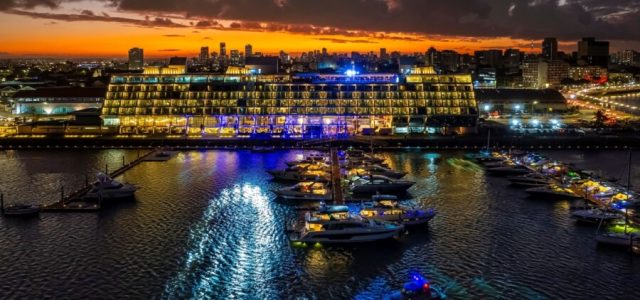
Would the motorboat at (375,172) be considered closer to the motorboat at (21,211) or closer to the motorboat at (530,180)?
the motorboat at (530,180)

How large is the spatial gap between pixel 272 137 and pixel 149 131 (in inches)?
531

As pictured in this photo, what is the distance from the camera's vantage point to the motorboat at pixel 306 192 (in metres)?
38.8

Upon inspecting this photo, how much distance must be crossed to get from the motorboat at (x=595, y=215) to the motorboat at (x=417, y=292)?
13.2 m

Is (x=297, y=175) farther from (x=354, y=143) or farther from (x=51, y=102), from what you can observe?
(x=51, y=102)

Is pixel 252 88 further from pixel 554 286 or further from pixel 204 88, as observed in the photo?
pixel 554 286

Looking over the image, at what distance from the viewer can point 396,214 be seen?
3259 cm

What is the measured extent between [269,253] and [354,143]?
113 ft

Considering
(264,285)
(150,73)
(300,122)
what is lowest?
(264,285)

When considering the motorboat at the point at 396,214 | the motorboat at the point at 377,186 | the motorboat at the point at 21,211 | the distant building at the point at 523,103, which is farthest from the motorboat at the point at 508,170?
the distant building at the point at 523,103

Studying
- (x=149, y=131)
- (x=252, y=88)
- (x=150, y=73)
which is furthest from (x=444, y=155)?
(x=150, y=73)

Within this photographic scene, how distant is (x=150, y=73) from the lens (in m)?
74.6

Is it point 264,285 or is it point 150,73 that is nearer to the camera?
point 264,285

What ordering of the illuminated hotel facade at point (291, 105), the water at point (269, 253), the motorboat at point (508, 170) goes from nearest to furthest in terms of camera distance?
1. the water at point (269, 253)
2. the motorboat at point (508, 170)
3. the illuminated hotel facade at point (291, 105)

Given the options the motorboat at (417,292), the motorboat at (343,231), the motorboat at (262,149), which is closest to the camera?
the motorboat at (417,292)
